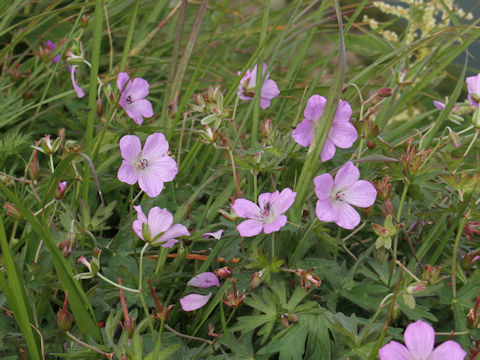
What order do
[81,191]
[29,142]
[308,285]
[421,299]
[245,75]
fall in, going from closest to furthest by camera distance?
1. [308,285]
2. [421,299]
3. [81,191]
4. [245,75]
5. [29,142]

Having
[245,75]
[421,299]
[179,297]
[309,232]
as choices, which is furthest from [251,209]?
[245,75]

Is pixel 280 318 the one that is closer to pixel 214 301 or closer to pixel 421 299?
pixel 214 301

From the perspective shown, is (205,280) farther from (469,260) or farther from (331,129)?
(469,260)

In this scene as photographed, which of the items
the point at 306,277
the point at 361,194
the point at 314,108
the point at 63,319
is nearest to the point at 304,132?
the point at 314,108

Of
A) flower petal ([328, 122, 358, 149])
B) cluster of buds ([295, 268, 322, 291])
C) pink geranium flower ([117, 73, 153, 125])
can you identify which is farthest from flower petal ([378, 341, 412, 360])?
pink geranium flower ([117, 73, 153, 125])

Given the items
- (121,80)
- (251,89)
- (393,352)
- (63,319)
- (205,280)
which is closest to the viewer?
(393,352)

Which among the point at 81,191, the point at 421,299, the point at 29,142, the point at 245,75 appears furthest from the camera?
the point at 29,142
